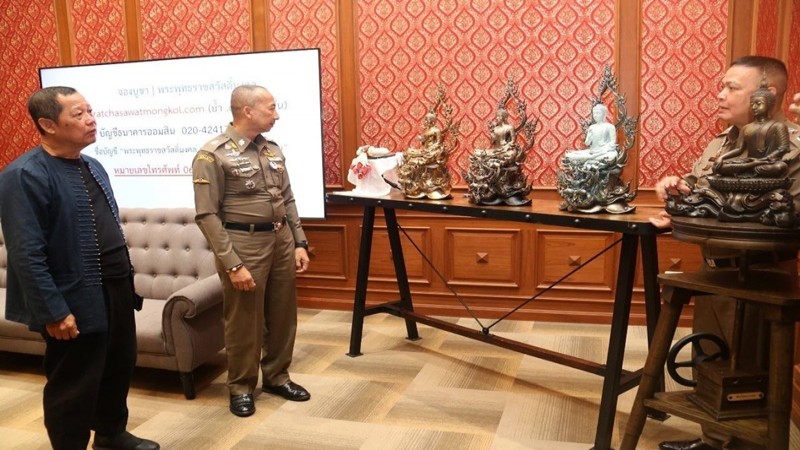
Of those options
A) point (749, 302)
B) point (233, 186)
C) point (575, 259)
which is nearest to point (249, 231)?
point (233, 186)

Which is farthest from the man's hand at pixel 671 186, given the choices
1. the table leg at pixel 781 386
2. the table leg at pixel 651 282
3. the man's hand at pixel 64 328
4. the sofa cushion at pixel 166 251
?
the sofa cushion at pixel 166 251

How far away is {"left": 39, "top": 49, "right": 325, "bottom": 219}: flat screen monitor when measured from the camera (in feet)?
14.5

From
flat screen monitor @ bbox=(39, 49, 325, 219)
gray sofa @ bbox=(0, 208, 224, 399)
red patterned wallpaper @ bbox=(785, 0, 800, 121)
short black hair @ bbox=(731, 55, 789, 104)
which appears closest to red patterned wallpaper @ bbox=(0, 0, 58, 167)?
flat screen monitor @ bbox=(39, 49, 325, 219)

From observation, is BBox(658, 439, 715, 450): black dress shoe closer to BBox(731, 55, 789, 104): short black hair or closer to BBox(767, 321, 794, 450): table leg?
BBox(767, 321, 794, 450): table leg

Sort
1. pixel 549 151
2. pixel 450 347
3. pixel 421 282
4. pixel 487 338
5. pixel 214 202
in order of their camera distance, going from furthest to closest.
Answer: pixel 421 282 < pixel 549 151 < pixel 450 347 < pixel 487 338 < pixel 214 202

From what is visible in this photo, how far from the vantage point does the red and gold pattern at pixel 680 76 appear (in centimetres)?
396

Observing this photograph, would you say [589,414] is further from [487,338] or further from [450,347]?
[450,347]

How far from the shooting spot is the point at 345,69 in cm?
456

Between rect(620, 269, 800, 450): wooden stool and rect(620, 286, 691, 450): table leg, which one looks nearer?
rect(620, 269, 800, 450): wooden stool

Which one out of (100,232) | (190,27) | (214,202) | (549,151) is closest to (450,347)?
(549,151)

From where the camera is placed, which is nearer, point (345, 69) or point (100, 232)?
point (100, 232)

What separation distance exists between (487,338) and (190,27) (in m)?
3.17

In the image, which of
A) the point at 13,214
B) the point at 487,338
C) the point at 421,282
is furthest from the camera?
the point at 421,282

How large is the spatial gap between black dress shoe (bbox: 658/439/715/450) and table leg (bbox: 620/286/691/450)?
19.3 inches
